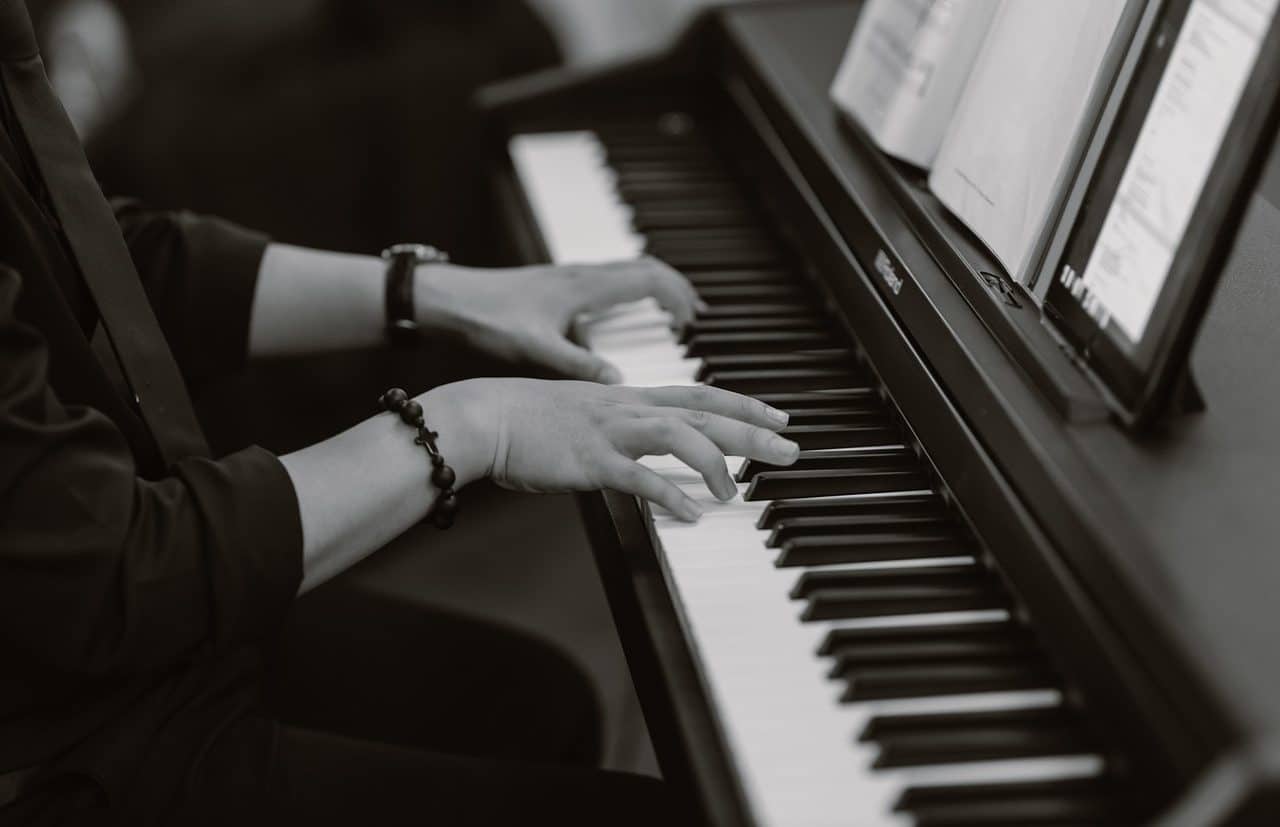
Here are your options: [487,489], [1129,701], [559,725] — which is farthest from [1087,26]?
Result: [487,489]

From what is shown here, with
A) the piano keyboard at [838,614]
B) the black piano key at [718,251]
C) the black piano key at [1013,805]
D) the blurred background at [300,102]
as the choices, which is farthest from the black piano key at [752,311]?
the blurred background at [300,102]

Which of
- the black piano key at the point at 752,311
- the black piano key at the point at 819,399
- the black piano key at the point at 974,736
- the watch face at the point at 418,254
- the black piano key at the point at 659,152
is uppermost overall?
the black piano key at the point at 974,736

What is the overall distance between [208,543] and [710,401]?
409mm

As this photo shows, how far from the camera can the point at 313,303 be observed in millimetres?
1403

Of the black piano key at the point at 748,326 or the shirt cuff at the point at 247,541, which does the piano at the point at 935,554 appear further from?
the shirt cuff at the point at 247,541

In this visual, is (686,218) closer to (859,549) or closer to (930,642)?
(859,549)

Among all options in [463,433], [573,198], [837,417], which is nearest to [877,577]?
[837,417]

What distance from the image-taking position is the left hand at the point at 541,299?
1331 millimetres

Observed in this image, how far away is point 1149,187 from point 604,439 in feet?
1.47

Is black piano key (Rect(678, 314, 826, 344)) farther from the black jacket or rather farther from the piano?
the black jacket

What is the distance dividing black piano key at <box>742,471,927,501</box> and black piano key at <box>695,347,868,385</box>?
0.21m

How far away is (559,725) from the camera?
4.22 ft

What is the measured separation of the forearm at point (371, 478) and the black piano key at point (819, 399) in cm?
29

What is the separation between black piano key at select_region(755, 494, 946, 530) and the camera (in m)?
1.04
